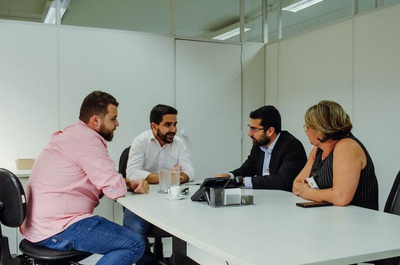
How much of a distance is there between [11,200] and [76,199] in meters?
0.31

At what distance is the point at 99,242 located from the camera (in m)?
2.04

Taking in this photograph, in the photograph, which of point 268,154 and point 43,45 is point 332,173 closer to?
point 268,154

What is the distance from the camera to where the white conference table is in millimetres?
1301

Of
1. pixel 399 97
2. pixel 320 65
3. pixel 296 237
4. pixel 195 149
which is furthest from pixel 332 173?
pixel 195 149

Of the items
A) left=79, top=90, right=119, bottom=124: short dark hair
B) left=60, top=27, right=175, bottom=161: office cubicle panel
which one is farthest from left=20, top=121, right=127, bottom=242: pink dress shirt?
left=60, top=27, right=175, bottom=161: office cubicle panel

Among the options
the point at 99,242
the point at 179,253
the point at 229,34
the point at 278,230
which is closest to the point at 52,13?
the point at 229,34

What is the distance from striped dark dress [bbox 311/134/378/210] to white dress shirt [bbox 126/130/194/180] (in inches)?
45.4

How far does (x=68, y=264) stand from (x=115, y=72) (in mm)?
2609

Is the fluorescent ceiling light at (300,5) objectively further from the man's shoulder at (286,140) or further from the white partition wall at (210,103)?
the man's shoulder at (286,140)

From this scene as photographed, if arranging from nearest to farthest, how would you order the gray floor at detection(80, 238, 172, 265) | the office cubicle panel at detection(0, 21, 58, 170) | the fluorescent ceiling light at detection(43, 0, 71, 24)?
the gray floor at detection(80, 238, 172, 265)
the office cubicle panel at detection(0, 21, 58, 170)
the fluorescent ceiling light at detection(43, 0, 71, 24)

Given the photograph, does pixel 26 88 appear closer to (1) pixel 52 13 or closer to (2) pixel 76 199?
(1) pixel 52 13

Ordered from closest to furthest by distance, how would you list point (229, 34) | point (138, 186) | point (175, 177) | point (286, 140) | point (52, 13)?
point (138, 186), point (175, 177), point (286, 140), point (52, 13), point (229, 34)

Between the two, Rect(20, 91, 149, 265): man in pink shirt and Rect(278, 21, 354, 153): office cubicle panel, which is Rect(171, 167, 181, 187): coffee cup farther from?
Rect(278, 21, 354, 153): office cubicle panel

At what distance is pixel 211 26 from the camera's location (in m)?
5.03
